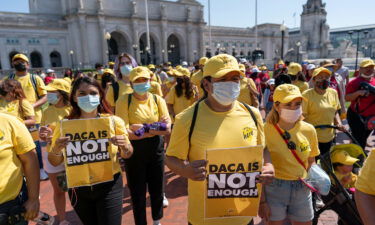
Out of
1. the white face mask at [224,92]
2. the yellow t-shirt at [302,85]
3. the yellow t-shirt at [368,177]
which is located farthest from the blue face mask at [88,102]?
the yellow t-shirt at [302,85]

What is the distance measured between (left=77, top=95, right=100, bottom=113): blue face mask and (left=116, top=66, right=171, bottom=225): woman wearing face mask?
28.7 inches

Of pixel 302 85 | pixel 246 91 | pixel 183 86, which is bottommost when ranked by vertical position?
pixel 246 91

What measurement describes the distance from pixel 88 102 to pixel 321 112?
12.4ft

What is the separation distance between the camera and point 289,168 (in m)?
2.94

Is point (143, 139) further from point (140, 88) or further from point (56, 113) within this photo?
point (56, 113)

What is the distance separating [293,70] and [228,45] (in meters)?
82.2

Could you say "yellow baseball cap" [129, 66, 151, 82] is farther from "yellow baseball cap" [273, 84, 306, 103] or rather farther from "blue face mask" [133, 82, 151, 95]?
"yellow baseball cap" [273, 84, 306, 103]

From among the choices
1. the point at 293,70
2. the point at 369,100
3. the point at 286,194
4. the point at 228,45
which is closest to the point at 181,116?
the point at 286,194

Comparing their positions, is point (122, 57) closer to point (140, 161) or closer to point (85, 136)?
point (140, 161)

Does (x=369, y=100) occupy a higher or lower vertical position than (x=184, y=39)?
lower

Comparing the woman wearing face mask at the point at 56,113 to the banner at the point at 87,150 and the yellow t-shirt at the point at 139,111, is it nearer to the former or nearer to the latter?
the yellow t-shirt at the point at 139,111

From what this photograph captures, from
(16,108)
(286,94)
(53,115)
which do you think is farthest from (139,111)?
(16,108)

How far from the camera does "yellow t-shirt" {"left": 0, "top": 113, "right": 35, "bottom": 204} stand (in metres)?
2.38

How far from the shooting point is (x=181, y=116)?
230cm
